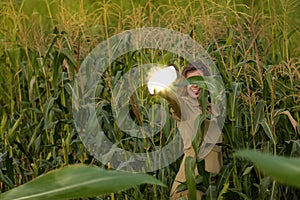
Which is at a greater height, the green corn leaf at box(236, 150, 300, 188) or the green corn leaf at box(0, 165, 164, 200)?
the green corn leaf at box(236, 150, 300, 188)

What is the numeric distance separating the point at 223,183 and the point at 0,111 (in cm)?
230

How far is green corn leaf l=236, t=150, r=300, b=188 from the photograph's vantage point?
0.47 m

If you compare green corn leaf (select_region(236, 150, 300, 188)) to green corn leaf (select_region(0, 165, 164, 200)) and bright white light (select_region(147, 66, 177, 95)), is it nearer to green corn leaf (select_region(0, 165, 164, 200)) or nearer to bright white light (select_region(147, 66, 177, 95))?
green corn leaf (select_region(0, 165, 164, 200))

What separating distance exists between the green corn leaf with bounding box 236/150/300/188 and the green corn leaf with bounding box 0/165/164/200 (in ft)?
0.30

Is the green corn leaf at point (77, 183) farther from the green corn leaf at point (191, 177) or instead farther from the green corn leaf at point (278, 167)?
the green corn leaf at point (191, 177)

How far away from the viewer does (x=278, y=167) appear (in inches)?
18.6

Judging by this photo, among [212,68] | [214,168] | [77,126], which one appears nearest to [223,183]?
[214,168]

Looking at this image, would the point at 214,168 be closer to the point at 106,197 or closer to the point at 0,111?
the point at 106,197

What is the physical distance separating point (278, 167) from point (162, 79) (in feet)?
6.95

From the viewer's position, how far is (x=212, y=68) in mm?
3178

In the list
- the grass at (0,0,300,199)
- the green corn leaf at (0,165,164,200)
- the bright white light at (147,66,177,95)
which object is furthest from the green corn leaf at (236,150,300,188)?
the grass at (0,0,300,199)

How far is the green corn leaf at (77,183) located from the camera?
56 cm

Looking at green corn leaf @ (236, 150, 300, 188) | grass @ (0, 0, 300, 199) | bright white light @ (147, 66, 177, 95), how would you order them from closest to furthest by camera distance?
green corn leaf @ (236, 150, 300, 188) < bright white light @ (147, 66, 177, 95) < grass @ (0, 0, 300, 199)

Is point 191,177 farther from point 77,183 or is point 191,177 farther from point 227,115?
point 77,183
